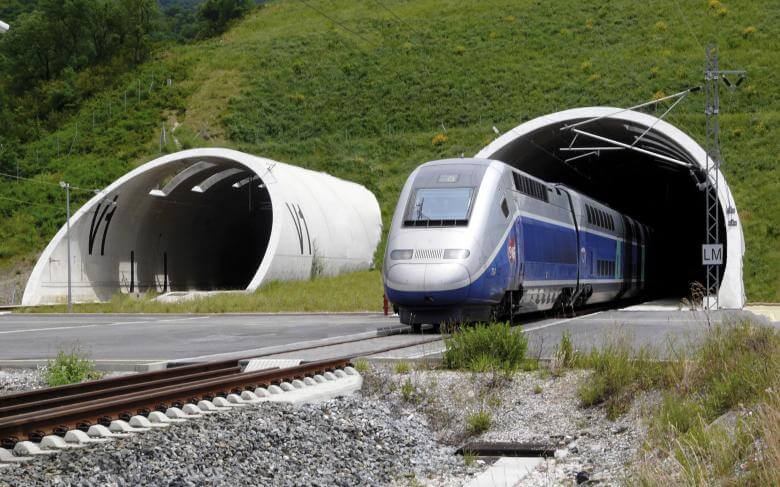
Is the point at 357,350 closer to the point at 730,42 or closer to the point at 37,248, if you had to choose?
the point at 37,248

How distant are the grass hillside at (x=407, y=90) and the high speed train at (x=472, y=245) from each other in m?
25.8

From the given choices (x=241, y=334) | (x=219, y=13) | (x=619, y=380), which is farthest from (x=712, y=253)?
(x=219, y=13)

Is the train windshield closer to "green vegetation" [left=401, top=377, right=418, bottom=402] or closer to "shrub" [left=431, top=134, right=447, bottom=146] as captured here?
"green vegetation" [left=401, top=377, right=418, bottom=402]

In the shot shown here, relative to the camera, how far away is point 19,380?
1421 centimetres

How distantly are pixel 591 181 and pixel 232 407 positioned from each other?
150 feet

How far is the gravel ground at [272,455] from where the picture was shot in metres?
7.78

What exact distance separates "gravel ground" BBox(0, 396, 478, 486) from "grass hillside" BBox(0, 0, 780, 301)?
130 feet

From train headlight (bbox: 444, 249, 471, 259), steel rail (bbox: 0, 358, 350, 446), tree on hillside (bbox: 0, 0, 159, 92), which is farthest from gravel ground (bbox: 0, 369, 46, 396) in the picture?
tree on hillside (bbox: 0, 0, 159, 92)

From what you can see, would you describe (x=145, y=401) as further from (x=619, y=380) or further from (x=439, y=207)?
(x=439, y=207)

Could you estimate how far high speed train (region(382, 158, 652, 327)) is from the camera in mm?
19531

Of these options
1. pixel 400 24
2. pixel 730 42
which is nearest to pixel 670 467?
pixel 730 42

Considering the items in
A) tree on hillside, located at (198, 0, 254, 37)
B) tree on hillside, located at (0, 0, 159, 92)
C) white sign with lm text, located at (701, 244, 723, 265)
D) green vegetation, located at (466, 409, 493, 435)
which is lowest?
green vegetation, located at (466, 409, 493, 435)

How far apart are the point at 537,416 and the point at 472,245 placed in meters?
8.82

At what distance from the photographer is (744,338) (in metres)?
12.1
